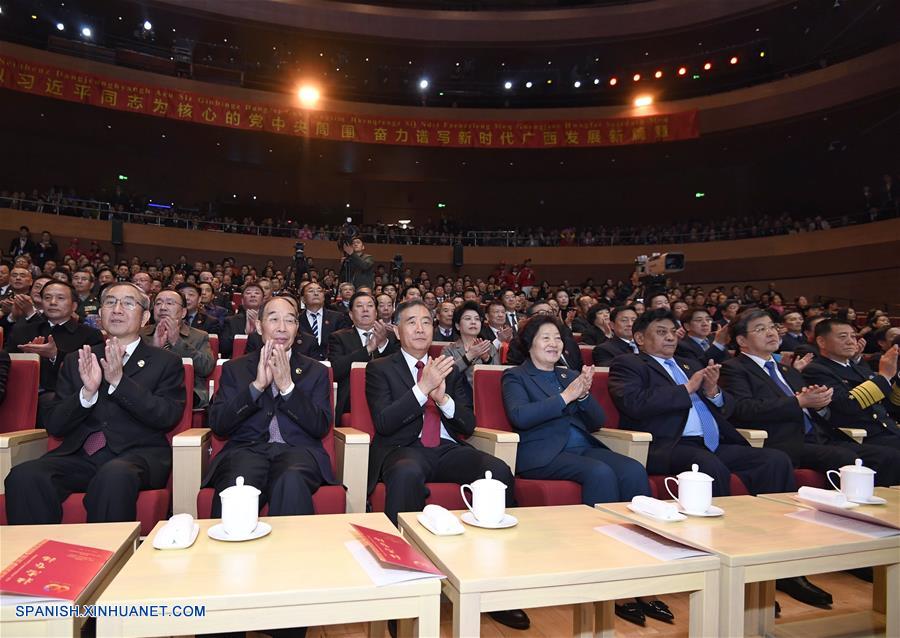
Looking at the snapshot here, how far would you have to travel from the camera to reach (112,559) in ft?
3.68

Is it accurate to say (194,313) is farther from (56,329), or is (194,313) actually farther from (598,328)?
(598,328)

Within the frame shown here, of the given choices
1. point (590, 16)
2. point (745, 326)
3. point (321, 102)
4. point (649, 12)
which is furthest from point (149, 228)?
point (745, 326)

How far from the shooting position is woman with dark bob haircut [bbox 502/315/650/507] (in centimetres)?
211

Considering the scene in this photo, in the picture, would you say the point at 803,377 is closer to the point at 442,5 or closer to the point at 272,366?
the point at 272,366

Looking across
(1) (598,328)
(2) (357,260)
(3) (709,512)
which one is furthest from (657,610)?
(2) (357,260)

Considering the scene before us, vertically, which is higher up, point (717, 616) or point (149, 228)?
point (149, 228)

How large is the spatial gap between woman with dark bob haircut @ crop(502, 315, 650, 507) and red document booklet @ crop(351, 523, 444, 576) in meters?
1.08

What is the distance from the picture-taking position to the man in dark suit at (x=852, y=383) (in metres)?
2.61

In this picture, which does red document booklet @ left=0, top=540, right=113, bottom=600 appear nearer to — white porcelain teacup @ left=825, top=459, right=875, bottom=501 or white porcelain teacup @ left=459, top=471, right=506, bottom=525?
white porcelain teacup @ left=459, top=471, right=506, bottom=525

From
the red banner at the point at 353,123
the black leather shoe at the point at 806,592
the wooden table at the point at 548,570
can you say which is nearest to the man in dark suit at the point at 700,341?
the black leather shoe at the point at 806,592

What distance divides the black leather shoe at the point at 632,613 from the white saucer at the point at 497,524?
2.47 ft

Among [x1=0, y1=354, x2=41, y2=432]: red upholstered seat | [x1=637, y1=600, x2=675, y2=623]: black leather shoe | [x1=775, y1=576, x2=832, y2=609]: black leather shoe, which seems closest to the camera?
[x1=637, y1=600, x2=675, y2=623]: black leather shoe

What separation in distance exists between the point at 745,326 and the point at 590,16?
10.2 m

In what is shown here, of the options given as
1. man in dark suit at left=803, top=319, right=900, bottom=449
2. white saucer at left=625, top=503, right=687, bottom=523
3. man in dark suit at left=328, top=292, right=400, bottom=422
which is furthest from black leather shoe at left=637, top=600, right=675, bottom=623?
man in dark suit at left=328, top=292, right=400, bottom=422
